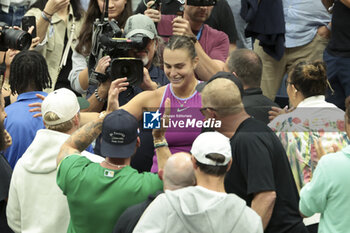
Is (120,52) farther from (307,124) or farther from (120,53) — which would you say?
(307,124)

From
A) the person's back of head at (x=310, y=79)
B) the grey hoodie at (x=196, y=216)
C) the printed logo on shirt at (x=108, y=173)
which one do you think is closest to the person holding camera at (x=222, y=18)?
the person's back of head at (x=310, y=79)

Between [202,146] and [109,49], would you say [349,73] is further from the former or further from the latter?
[202,146]

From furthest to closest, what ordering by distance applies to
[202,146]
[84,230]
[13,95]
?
[13,95] < [84,230] < [202,146]

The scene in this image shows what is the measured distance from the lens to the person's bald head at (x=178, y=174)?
414cm

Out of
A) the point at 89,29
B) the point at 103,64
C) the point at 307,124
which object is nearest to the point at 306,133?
the point at 307,124

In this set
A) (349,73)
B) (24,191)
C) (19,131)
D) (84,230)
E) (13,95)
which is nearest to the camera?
(84,230)

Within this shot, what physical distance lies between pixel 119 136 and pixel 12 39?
164cm

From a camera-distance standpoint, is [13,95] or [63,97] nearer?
[63,97]

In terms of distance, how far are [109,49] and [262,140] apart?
1.56 metres

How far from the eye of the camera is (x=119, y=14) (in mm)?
6668

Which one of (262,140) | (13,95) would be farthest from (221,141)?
(13,95)

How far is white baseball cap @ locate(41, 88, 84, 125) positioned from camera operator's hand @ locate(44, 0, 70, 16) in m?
2.21

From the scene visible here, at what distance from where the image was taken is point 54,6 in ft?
23.5

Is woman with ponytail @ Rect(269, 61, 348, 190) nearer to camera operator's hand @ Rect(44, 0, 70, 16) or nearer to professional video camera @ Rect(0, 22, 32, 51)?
professional video camera @ Rect(0, 22, 32, 51)
